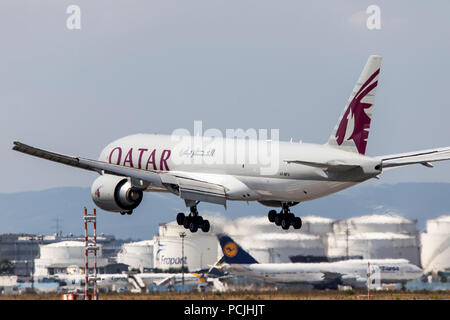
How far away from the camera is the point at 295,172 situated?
63156 millimetres

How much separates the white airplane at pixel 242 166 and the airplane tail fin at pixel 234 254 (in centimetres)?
2059

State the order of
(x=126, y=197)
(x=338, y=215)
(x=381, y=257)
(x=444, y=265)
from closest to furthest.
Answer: (x=126, y=197)
(x=444, y=265)
(x=338, y=215)
(x=381, y=257)

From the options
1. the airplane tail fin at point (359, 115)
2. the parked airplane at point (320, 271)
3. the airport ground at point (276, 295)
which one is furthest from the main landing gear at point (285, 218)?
the parked airplane at point (320, 271)

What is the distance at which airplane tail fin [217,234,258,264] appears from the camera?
94800mm

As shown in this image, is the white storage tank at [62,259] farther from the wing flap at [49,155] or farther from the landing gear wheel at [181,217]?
the wing flap at [49,155]

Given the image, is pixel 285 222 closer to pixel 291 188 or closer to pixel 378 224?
pixel 291 188

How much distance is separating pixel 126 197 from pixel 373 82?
17855 mm

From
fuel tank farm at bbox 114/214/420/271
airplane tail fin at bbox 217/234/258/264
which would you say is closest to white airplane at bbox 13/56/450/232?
fuel tank farm at bbox 114/214/420/271

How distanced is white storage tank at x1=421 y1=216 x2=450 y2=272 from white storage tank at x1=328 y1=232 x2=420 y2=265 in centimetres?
142

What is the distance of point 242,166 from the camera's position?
66.8 m

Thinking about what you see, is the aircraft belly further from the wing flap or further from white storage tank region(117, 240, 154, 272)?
white storage tank region(117, 240, 154, 272)
